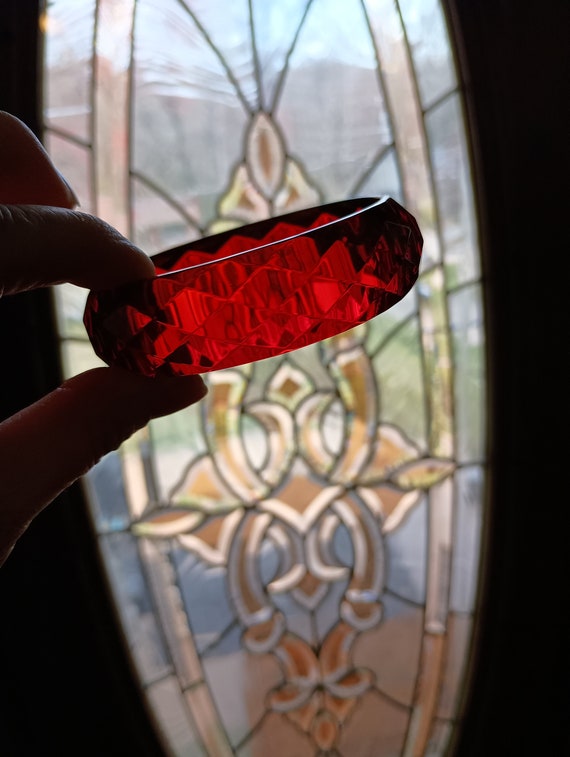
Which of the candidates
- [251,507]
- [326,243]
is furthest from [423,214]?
[326,243]

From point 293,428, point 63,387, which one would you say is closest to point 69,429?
point 63,387

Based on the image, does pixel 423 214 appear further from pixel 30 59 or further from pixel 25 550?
pixel 25 550

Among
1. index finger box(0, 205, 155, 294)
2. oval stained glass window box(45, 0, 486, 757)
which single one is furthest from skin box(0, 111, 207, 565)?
oval stained glass window box(45, 0, 486, 757)

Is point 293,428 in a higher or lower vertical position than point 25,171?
lower

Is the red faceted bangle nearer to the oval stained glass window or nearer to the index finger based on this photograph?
the index finger

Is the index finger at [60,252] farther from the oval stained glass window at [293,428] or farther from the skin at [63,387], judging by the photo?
the oval stained glass window at [293,428]

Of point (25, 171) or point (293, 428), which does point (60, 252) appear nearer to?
point (25, 171)
